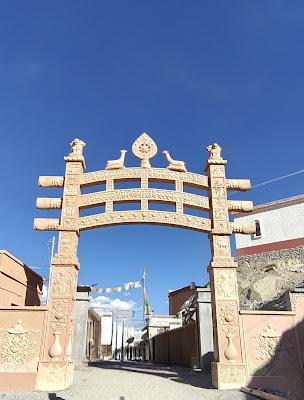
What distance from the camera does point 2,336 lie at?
7852 mm

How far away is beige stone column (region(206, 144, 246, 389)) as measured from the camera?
309 inches

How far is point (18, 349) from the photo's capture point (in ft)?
25.6

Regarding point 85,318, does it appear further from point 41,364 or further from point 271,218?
Result: point 271,218

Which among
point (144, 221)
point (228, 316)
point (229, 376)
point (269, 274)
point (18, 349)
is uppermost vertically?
point (269, 274)

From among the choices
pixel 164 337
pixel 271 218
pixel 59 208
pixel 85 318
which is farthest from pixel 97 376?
pixel 271 218

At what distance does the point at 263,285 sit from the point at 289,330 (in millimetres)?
16489

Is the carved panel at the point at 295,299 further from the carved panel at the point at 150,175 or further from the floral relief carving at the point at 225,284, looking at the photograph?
the carved panel at the point at 150,175

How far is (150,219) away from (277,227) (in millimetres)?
17902

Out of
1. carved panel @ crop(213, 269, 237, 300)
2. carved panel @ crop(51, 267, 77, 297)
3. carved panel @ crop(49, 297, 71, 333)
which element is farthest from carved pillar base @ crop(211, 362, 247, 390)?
carved panel @ crop(51, 267, 77, 297)

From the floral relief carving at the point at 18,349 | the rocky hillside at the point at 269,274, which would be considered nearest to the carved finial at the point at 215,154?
the floral relief carving at the point at 18,349

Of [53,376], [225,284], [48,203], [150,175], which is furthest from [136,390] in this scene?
[150,175]

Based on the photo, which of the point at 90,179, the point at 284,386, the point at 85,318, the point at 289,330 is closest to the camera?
the point at 284,386

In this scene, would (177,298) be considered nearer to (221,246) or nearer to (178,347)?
(178,347)

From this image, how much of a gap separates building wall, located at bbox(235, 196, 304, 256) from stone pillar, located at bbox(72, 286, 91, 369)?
16.9 meters
